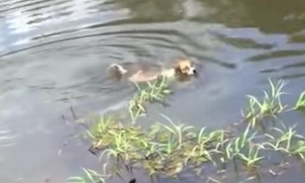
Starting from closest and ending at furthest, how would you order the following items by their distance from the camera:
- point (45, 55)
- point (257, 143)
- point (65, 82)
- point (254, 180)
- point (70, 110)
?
point (254, 180) < point (257, 143) < point (70, 110) < point (65, 82) < point (45, 55)

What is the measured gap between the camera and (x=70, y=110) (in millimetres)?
5930

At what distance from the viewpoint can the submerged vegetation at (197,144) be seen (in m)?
4.88

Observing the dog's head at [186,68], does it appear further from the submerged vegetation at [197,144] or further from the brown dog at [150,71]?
the submerged vegetation at [197,144]

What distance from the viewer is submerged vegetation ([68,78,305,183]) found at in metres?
4.88

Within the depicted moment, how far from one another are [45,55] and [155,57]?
3.38ft

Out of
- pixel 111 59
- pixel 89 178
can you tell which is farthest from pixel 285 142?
pixel 111 59

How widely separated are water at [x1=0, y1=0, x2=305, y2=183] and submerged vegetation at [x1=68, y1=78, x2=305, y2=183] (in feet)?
0.43

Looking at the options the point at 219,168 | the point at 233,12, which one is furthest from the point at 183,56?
the point at 219,168

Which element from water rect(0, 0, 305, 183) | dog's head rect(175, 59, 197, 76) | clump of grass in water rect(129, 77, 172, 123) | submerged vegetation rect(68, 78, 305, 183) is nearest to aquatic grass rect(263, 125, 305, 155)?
submerged vegetation rect(68, 78, 305, 183)

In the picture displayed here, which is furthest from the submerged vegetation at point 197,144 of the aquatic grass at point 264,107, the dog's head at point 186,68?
the dog's head at point 186,68

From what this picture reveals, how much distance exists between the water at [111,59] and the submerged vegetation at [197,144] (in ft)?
0.43

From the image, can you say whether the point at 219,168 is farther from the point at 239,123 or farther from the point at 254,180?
the point at 239,123

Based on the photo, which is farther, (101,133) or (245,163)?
(101,133)

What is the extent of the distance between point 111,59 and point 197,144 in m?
1.89
